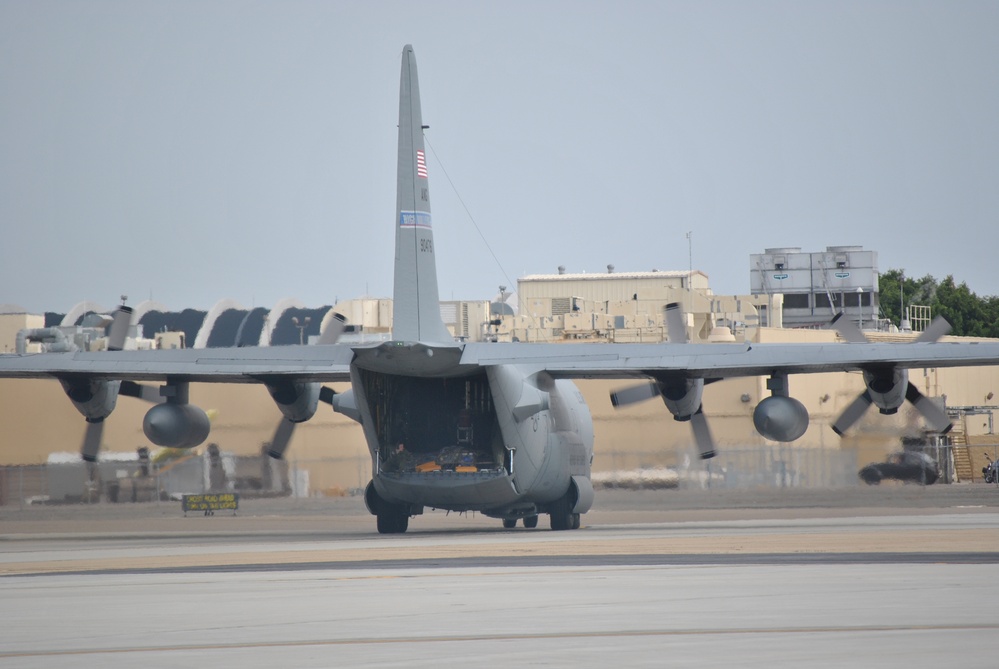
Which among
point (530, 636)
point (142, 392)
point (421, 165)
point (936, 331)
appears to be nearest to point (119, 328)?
point (142, 392)

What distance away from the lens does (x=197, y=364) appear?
3002 centimetres

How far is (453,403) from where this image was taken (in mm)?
31453

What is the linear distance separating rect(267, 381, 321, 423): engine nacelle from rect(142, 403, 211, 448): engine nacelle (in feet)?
6.25

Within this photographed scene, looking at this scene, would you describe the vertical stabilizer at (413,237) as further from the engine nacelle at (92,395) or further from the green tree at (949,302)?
the green tree at (949,302)

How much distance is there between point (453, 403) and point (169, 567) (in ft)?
36.5

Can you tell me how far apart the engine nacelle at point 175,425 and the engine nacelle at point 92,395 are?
108 centimetres

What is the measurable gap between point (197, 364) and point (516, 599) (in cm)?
1690

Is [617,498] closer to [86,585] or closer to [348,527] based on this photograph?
[348,527]

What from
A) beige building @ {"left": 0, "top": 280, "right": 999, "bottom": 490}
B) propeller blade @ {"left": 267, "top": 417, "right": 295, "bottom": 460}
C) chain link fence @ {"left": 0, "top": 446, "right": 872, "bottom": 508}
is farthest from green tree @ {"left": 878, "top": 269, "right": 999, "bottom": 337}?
propeller blade @ {"left": 267, "top": 417, "right": 295, "bottom": 460}

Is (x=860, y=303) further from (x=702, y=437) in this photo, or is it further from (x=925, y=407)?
(x=702, y=437)

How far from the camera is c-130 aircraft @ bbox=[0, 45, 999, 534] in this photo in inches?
1113

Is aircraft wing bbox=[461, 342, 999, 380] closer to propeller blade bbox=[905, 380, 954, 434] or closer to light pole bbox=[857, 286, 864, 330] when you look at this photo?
propeller blade bbox=[905, 380, 954, 434]

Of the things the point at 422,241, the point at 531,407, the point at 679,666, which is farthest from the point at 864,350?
the point at 679,666

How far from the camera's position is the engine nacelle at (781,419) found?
29734 mm
